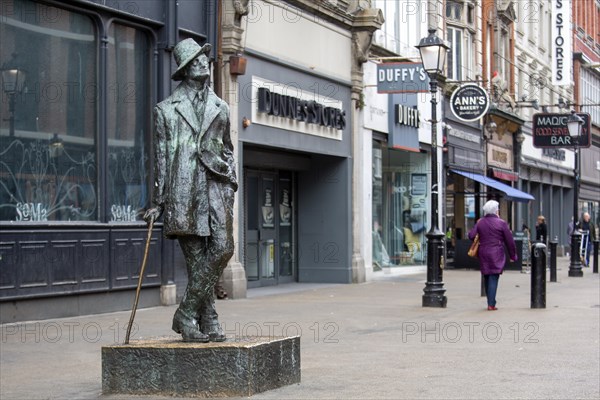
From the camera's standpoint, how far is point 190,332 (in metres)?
9.01

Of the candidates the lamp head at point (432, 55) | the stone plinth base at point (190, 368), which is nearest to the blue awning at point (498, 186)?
the lamp head at point (432, 55)

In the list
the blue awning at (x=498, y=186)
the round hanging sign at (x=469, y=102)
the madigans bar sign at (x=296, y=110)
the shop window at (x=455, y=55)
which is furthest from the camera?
the shop window at (x=455, y=55)

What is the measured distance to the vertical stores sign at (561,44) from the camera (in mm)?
48688

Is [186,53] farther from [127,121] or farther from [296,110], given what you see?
[296,110]

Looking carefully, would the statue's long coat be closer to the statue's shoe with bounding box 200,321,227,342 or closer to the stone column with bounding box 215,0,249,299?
the statue's shoe with bounding box 200,321,227,342

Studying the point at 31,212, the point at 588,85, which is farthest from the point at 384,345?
the point at 588,85

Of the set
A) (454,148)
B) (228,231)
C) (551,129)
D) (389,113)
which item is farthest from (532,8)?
(228,231)

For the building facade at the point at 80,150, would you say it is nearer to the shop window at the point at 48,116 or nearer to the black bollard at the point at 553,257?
the shop window at the point at 48,116

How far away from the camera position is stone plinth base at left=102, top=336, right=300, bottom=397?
8.65 meters

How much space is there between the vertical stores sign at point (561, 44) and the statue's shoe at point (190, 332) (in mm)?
41735

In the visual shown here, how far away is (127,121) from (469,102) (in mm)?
16098

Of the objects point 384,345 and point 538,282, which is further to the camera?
point 538,282

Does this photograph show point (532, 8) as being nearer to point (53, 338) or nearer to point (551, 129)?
point (551, 129)

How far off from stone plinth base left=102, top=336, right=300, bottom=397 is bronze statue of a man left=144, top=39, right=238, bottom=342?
1.07ft
